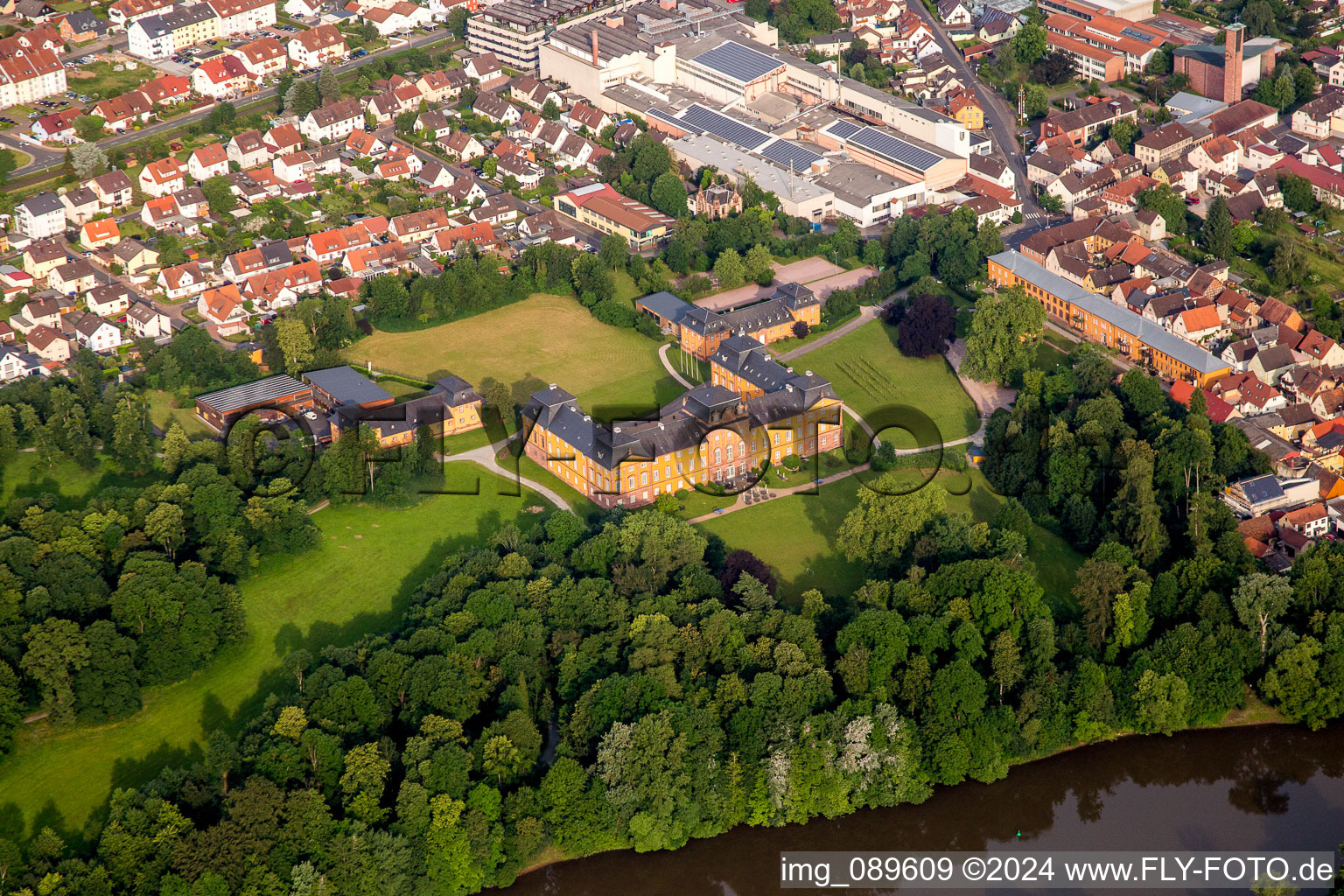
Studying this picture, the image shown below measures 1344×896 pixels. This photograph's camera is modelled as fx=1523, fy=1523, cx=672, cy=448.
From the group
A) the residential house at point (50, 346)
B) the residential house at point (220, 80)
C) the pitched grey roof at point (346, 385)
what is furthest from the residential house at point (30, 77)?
the pitched grey roof at point (346, 385)

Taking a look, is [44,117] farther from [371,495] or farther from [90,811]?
[90,811]

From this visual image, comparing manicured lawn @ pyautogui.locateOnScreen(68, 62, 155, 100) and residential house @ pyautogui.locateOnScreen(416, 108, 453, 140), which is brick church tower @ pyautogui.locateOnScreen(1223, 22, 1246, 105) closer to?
residential house @ pyautogui.locateOnScreen(416, 108, 453, 140)

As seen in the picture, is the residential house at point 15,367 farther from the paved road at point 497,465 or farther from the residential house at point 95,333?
the paved road at point 497,465

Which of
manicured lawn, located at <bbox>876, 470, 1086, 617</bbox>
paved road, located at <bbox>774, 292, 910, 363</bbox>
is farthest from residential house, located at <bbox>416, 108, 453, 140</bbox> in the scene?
manicured lawn, located at <bbox>876, 470, 1086, 617</bbox>

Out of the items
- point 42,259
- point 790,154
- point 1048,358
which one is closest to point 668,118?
point 790,154

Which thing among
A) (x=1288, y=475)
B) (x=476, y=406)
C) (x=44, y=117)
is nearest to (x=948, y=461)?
(x=1288, y=475)

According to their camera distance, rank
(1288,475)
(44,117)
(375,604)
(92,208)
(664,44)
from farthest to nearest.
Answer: (664,44)
(44,117)
(92,208)
(1288,475)
(375,604)
